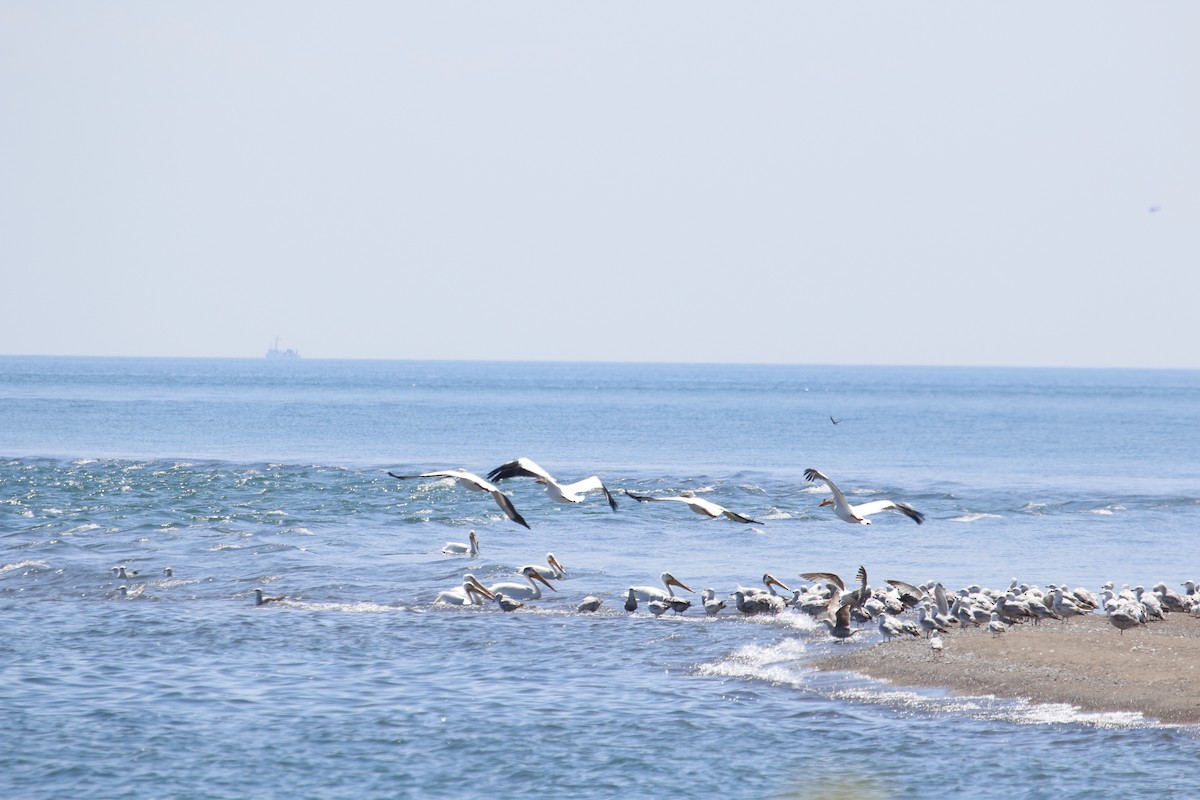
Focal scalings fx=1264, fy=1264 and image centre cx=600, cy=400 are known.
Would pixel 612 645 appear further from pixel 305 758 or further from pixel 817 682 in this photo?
pixel 305 758

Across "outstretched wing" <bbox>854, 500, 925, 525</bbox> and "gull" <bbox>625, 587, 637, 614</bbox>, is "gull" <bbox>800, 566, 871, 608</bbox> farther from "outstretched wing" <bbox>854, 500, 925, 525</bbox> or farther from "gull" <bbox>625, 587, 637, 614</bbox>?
"outstretched wing" <bbox>854, 500, 925, 525</bbox>

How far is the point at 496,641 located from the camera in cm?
2142

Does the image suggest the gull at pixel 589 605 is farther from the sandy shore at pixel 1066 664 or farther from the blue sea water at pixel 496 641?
the sandy shore at pixel 1066 664

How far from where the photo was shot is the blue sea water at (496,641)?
15.0m

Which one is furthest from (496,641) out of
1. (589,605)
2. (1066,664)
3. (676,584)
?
(1066,664)

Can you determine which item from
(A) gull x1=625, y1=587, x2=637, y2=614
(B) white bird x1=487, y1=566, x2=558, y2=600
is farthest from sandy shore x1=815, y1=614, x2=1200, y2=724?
(B) white bird x1=487, y1=566, x2=558, y2=600

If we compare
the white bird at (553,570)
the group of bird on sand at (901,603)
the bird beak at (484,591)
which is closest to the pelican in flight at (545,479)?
the group of bird on sand at (901,603)

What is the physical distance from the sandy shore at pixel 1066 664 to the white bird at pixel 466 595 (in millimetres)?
7508

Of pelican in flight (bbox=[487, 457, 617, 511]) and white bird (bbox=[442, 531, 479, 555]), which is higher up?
pelican in flight (bbox=[487, 457, 617, 511])

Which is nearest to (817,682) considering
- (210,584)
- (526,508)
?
(210,584)

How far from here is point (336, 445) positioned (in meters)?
75.6

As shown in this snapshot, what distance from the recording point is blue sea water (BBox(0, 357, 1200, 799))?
49.3 ft

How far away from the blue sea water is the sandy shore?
1.94 feet

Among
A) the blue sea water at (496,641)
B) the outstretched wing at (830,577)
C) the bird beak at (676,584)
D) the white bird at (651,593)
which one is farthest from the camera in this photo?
the bird beak at (676,584)
